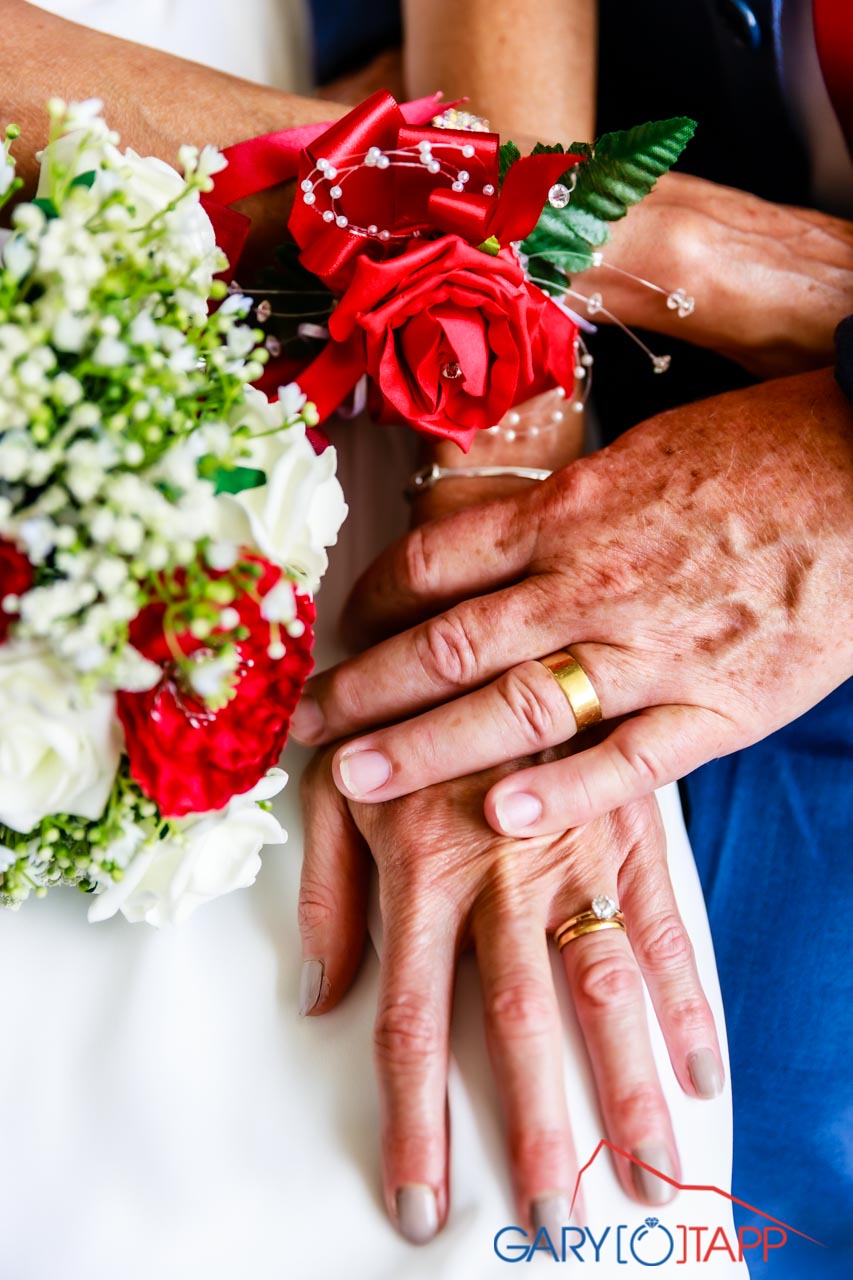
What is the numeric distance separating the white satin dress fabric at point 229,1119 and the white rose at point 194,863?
0.13 m

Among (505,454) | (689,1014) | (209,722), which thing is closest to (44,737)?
(209,722)

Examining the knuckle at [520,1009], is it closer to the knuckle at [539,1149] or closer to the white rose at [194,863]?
the knuckle at [539,1149]

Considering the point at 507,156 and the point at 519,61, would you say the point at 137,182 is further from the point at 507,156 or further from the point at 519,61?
the point at 519,61

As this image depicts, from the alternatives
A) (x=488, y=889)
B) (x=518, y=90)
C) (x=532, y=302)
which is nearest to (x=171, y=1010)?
(x=488, y=889)

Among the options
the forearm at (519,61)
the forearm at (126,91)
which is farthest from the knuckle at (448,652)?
the forearm at (519,61)

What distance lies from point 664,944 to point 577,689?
22 centimetres

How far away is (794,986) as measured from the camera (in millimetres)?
846

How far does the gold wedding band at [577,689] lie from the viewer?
797mm

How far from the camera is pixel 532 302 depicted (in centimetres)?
77

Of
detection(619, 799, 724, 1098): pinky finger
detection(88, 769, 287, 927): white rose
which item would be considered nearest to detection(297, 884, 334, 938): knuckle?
detection(88, 769, 287, 927): white rose

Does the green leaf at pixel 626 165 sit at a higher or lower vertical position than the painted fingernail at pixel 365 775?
higher

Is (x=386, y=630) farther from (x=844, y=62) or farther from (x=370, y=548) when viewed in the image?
(x=844, y=62)

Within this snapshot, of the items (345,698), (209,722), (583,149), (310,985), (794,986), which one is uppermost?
(583,149)

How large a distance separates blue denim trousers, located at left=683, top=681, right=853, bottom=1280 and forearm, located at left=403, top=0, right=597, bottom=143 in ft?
2.43
